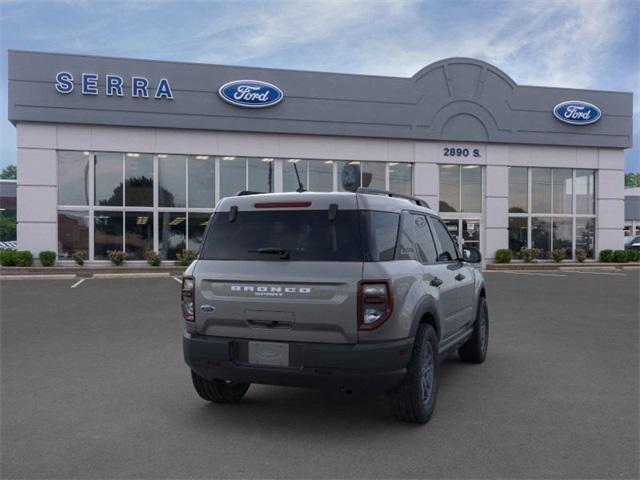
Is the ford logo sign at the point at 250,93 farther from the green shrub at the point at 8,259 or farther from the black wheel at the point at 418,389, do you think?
the black wheel at the point at 418,389

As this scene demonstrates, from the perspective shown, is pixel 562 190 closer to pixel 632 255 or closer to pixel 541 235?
pixel 541 235

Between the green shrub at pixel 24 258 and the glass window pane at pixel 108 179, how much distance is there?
317 centimetres

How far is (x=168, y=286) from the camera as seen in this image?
56.7ft

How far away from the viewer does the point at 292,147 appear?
81.2ft

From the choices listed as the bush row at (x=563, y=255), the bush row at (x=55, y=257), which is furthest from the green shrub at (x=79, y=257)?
the bush row at (x=563, y=255)

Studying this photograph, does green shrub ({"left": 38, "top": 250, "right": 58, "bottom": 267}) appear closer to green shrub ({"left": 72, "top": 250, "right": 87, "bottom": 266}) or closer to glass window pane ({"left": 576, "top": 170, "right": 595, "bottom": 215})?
green shrub ({"left": 72, "top": 250, "right": 87, "bottom": 266})

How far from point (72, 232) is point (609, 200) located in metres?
24.9

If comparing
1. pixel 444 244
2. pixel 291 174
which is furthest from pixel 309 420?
pixel 291 174

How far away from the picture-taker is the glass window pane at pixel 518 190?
27.2 metres

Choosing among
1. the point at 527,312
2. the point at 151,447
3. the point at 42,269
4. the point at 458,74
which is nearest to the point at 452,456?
the point at 151,447

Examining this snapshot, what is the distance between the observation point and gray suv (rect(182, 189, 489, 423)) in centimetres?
429

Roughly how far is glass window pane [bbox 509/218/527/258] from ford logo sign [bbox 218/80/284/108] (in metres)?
12.4

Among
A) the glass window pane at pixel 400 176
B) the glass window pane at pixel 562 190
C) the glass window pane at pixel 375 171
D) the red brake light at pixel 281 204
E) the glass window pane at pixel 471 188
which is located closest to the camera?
the red brake light at pixel 281 204

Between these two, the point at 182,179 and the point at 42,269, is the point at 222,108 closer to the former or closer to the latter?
the point at 182,179
